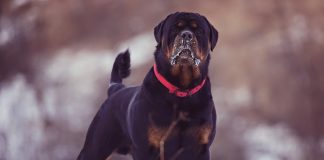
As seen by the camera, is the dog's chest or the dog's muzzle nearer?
the dog's muzzle

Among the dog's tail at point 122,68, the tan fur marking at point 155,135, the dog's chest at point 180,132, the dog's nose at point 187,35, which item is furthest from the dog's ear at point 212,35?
the dog's tail at point 122,68

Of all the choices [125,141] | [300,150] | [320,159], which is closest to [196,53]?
[125,141]

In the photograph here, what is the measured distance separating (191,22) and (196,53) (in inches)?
10.1

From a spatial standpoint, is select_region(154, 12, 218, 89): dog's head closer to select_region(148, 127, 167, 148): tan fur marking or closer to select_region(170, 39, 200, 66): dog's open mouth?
select_region(170, 39, 200, 66): dog's open mouth

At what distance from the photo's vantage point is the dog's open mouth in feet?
17.3

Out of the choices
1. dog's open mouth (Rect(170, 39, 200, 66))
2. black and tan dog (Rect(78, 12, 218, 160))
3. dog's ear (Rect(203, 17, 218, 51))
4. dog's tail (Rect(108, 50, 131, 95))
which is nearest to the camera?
dog's open mouth (Rect(170, 39, 200, 66))

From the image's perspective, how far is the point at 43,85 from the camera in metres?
12.5

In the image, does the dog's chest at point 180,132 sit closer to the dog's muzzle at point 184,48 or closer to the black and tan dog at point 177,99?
the black and tan dog at point 177,99

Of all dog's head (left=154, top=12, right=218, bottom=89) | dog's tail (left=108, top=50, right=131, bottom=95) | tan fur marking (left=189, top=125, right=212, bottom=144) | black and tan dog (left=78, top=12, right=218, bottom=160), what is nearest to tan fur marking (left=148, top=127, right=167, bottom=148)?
black and tan dog (left=78, top=12, right=218, bottom=160)

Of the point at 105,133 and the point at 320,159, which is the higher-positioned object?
the point at 105,133

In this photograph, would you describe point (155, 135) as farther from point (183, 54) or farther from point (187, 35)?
point (187, 35)

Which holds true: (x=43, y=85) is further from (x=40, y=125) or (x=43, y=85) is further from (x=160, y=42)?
(x=160, y=42)

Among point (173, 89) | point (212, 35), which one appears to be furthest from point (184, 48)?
point (212, 35)

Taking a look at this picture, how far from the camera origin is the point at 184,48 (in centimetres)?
527
